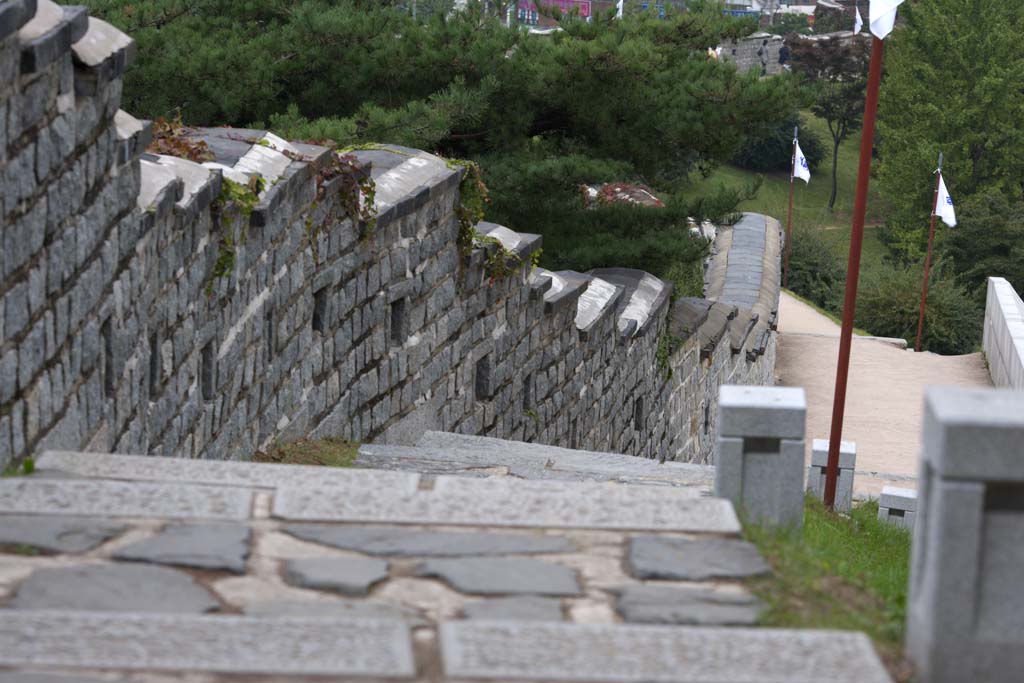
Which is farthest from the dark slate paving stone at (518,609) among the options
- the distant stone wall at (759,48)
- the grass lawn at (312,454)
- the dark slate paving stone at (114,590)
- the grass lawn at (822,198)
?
the distant stone wall at (759,48)

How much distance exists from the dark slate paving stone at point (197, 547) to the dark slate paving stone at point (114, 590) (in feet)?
0.22

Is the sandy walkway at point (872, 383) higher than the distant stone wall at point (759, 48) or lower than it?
lower

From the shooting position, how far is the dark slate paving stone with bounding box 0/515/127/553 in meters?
3.64

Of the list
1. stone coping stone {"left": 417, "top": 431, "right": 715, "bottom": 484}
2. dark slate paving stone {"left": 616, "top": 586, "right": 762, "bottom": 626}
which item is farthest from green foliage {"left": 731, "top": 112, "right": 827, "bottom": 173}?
dark slate paving stone {"left": 616, "top": 586, "right": 762, "bottom": 626}

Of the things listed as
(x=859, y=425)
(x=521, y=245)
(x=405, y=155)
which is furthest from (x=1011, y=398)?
(x=859, y=425)

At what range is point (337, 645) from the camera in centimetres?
306

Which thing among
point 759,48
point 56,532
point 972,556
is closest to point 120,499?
point 56,532

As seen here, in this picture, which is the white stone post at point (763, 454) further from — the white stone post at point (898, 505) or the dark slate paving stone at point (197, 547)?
the white stone post at point (898, 505)

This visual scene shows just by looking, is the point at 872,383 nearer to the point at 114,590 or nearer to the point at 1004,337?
Result: the point at 1004,337

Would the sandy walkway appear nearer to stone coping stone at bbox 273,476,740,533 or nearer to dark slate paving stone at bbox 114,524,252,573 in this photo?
stone coping stone at bbox 273,476,740,533

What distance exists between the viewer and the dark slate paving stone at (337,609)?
328 centimetres

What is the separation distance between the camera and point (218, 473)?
4.55m

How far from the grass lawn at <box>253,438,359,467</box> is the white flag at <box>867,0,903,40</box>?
4013 mm

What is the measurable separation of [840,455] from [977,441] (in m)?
8.32
